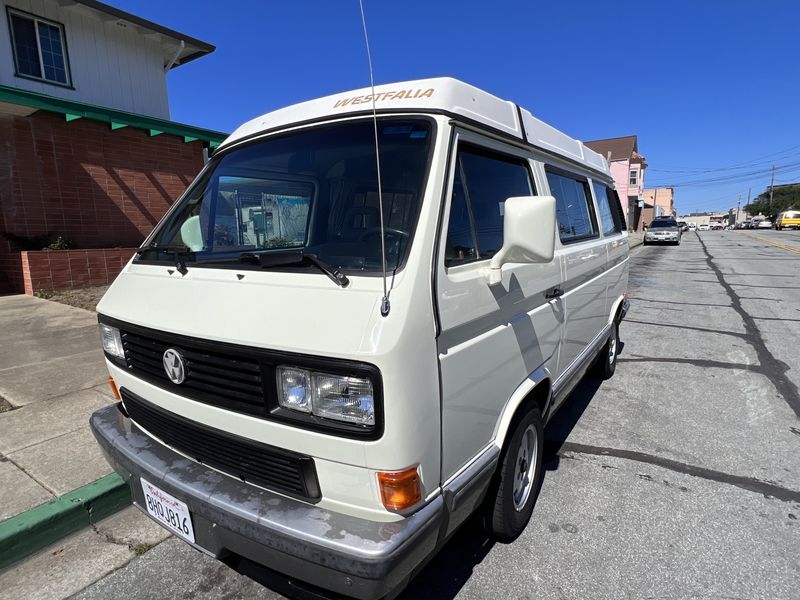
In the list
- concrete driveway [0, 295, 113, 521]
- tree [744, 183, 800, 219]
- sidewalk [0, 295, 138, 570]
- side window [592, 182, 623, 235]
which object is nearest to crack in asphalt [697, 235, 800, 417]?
side window [592, 182, 623, 235]

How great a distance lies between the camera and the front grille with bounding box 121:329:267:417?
1.79m

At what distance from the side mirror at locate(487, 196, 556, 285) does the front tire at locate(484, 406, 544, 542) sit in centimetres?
102

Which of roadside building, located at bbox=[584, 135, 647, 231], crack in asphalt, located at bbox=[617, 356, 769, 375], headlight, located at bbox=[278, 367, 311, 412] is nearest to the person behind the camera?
headlight, located at bbox=[278, 367, 311, 412]

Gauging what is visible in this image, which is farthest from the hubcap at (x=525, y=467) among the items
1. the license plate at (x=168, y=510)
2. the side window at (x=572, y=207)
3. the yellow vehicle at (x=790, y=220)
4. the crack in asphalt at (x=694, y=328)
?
the yellow vehicle at (x=790, y=220)

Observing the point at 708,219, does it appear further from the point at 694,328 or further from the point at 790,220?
the point at 694,328

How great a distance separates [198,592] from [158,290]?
1473 mm

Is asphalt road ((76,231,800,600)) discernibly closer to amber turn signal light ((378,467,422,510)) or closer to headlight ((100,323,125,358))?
amber turn signal light ((378,467,422,510))

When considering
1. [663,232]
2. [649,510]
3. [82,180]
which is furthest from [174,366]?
[663,232]

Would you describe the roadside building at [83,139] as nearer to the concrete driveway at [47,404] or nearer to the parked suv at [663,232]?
the concrete driveway at [47,404]

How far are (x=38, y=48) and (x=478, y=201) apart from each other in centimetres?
1287

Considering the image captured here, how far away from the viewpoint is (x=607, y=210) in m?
5.00

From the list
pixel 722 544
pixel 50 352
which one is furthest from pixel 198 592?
pixel 50 352

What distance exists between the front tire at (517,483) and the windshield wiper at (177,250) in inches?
71.1

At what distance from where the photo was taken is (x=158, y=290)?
227 centimetres
